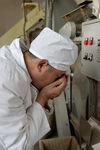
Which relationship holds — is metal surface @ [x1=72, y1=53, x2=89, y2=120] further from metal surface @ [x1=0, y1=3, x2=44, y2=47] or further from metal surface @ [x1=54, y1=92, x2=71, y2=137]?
metal surface @ [x1=0, y1=3, x2=44, y2=47]

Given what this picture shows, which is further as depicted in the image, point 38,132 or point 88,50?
point 88,50

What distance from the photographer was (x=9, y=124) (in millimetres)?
663

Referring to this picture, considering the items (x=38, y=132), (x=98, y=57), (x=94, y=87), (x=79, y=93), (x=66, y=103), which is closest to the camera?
(x=38, y=132)

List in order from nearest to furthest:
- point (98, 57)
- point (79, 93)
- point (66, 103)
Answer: point (98, 57) < point (79, 93) < point (66, 103)

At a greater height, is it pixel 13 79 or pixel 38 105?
pixel 13 79

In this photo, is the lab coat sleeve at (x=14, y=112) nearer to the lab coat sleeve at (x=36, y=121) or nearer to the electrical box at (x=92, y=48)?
the lab coat sleeve at (x=36, y=121)

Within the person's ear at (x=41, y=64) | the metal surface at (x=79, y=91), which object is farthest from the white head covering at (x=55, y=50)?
the metal surface at (x=79, y=91)

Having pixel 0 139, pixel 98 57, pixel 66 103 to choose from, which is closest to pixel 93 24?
pixel 98 57

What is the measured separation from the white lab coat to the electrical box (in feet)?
1.32

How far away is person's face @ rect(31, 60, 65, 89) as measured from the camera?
29.5 inches

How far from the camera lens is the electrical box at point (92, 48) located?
Answer: 85 cm

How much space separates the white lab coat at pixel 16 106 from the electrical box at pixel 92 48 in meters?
0.40

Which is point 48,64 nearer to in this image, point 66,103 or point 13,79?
point 13,79

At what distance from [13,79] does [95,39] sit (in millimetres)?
520
